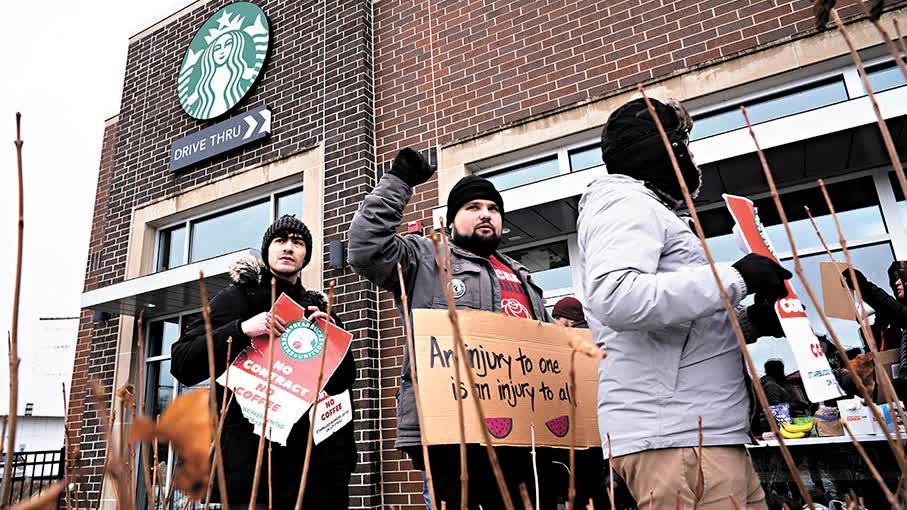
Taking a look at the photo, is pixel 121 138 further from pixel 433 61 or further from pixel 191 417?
pixel 191 417

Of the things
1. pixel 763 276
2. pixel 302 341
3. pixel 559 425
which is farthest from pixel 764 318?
pixel 302 341

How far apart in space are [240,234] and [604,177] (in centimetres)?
594

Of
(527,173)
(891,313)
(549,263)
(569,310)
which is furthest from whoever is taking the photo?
(527,173)

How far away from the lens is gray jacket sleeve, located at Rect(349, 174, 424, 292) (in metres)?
2.18

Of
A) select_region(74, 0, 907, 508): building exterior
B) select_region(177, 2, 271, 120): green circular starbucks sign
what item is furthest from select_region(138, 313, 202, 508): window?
select_region(177, 2, 271, 120): green circular starbucks sign

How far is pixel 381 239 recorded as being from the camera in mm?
2186

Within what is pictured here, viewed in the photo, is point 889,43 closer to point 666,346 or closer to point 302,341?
point 666,346

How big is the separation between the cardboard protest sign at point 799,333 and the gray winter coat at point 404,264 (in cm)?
92

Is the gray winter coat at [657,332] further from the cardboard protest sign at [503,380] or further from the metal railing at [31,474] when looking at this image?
the metal railing at [31,474]

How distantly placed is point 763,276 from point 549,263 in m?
3.98

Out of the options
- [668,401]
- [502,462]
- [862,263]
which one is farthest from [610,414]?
[862,263]

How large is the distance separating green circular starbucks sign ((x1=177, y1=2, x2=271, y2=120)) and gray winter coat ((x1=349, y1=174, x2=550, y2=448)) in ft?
18.0

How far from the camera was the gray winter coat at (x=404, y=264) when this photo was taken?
2168 millimetres

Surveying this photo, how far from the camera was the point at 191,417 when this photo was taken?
32 cm
